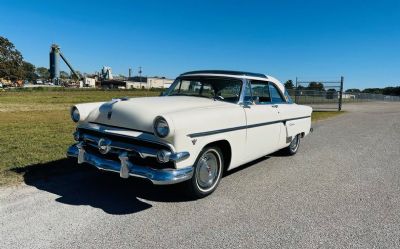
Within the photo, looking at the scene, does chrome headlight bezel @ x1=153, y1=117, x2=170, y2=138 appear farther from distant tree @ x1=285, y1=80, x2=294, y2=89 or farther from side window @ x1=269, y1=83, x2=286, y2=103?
distant tree @ x1=285, y1=80, x2=294, y2=89

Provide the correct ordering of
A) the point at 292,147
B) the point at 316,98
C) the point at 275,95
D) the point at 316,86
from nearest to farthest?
the point at 275,95, the point at 292,147, the point at 316,86, the point at 316,98

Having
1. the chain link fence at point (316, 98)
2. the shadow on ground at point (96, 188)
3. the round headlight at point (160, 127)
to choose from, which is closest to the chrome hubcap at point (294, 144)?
the shadow on ground at point (96, 188)

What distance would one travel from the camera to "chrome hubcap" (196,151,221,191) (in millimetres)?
4203

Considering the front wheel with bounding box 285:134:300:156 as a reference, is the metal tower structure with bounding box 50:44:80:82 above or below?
above

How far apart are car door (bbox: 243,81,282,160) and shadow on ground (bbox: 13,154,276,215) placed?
0.65 metres

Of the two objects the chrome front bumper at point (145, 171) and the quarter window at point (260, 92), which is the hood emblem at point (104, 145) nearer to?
the chrome front bumper at point (145, 171)

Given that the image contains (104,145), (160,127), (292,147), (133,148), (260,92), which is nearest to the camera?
(160,127)

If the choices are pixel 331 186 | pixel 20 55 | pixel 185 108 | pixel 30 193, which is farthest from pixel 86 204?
pixel 20 55

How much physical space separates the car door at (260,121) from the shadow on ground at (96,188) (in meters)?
0.65

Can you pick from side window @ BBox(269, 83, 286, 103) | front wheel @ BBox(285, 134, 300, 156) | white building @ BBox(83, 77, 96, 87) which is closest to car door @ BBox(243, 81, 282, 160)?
side window @ BBox(269, 83, 286, 103)

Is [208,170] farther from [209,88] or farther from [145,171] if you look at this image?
[209,88]

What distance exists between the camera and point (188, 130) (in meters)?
3.82

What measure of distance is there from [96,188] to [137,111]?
4.14 ft

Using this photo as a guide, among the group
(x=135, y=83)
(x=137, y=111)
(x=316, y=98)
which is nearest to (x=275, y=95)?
(x=137, y=111)
